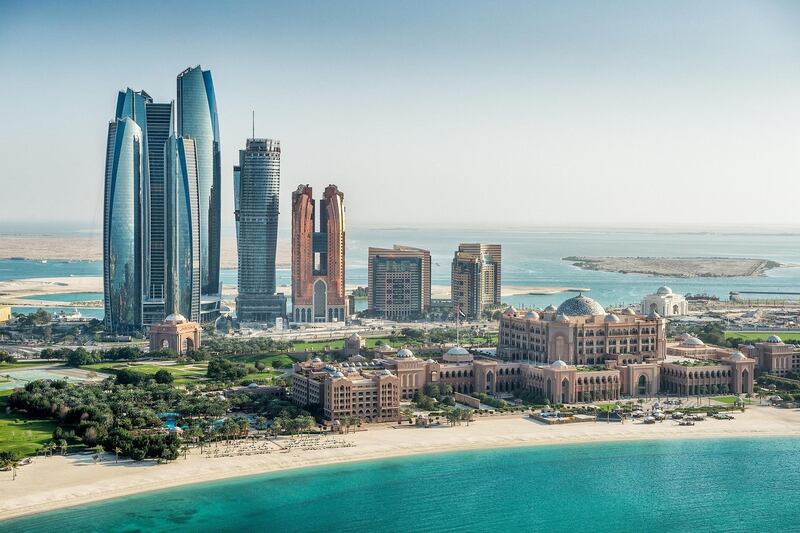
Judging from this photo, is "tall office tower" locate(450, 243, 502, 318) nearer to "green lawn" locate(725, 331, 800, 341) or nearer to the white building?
the white building

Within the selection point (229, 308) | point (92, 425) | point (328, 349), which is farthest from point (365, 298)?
point (92, 425)

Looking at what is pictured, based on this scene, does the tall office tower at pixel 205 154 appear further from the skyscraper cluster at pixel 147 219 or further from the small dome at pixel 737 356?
the small dome at pixel 737 356

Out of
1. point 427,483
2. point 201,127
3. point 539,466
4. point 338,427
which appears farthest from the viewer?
point 201,127

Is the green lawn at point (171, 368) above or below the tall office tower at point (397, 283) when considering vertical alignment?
below

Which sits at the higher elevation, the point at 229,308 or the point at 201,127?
the point at 201,127

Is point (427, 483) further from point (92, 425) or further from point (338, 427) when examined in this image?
point (92, 425)

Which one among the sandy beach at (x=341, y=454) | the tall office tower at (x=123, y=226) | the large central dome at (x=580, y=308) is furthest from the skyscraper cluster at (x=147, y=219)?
the sandy beach at (x=341, y=454)

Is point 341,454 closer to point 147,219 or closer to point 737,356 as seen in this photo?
point 737,356
